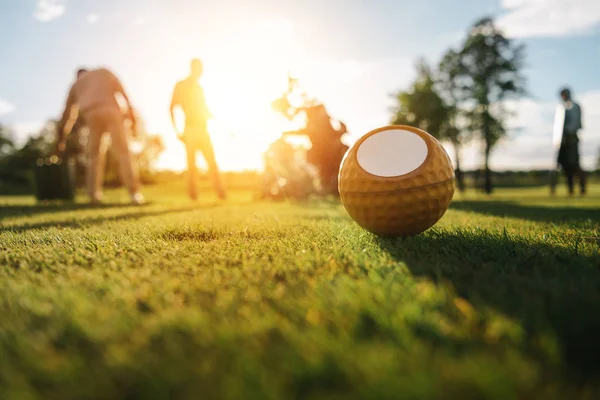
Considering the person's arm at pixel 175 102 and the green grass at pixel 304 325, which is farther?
the person's arm at pixel 175 102

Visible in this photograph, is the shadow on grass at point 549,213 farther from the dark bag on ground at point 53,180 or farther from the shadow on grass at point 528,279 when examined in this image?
the dark bag on ground at point 53,180

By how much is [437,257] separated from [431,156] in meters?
1.05

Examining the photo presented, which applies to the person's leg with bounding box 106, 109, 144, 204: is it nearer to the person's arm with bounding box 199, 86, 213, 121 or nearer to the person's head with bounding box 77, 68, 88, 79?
Result: the person's head with bounding box 77, 68, 88, 79

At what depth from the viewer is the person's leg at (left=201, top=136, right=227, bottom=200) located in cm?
1027

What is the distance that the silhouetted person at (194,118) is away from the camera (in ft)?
32.4

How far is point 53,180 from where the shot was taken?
32.4 feet

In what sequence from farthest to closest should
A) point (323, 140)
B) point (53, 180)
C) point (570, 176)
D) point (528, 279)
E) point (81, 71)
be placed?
point (570, 176) → point (323, 140) → point (53, 180) → point (81, 71) → point (528, 279)

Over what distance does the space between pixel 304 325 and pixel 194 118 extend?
914 centimetres

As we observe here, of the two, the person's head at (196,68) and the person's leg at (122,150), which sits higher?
the person's head at (196,68)

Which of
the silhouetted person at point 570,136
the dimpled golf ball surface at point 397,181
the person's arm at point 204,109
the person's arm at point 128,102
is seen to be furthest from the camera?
the silhouetted person at point 570,136

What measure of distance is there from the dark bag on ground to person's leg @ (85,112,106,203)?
111cm

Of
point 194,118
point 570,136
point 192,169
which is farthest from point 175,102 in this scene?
point 570,136

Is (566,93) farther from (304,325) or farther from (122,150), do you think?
(304,325)

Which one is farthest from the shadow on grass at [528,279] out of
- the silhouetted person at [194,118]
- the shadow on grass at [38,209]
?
the silhouetted person at [194,118]
